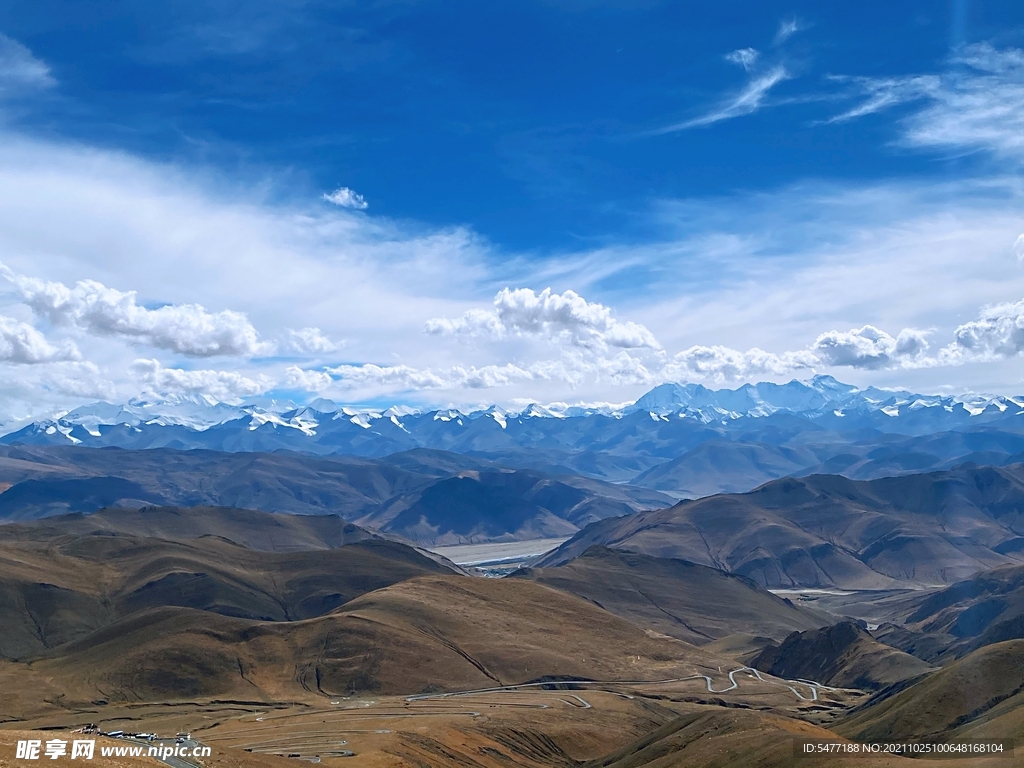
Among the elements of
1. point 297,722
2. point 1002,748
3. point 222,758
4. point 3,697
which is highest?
point 3,697

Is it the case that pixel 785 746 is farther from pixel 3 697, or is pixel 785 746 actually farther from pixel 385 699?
pixel 3 697

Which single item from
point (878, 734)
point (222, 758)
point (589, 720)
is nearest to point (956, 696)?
point (878, 734)

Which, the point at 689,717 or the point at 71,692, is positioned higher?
the point at 71,692

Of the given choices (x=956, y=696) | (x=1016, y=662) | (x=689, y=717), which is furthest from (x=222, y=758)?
(x=1016, y=662)

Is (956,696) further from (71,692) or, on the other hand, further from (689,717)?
(71,692)

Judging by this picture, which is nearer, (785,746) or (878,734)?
(785,746)

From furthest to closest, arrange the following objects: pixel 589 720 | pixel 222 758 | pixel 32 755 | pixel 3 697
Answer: pixel 3 697, pixel 589 720, pixel 222 758, pixel 32 755

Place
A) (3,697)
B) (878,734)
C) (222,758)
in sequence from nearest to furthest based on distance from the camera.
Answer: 1. (222,758)
2. (878,734)
3. (3,697)

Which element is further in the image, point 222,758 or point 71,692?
point 71,692

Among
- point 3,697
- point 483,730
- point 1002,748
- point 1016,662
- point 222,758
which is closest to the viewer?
point 1002,748
